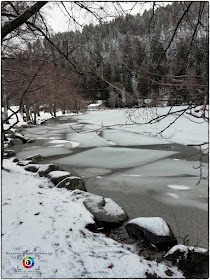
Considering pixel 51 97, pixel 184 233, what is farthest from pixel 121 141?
pixel 51 97

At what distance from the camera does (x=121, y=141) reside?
12695mm

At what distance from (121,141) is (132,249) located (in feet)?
31.1

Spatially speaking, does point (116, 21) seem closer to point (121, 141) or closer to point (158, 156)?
point (158, 156)

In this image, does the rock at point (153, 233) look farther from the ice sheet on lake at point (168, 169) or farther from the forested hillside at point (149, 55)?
the ice sheet on lake at point (168, 169)

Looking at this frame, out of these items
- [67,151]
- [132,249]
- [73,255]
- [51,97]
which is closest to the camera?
[73,255]

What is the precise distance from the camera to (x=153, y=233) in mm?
3457

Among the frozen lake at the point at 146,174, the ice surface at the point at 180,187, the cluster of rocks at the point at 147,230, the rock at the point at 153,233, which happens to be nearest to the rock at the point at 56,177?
the cluster of rocks at the point at 147,230

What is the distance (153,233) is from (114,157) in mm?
5755

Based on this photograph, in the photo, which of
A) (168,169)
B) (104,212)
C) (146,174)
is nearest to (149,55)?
(104,212)

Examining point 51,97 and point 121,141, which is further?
point 51,97

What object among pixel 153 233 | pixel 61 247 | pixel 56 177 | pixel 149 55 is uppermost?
pixel 149 55

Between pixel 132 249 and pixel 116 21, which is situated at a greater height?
pixel 116 21

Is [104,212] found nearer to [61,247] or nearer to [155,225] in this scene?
[155,225]

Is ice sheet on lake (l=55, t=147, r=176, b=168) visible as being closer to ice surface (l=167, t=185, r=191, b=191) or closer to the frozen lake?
the frozen lake
